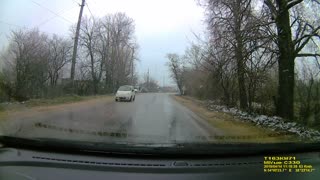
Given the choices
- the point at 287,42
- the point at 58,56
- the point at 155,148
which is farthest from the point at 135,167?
the point at 58,56

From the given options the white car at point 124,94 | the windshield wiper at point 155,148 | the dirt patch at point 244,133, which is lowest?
the dirt patch at point 244,133

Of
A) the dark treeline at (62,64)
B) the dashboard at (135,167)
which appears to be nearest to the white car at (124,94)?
the dark treeline at (62,64)

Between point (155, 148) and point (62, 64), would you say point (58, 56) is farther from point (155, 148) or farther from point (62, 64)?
point (155, 148)

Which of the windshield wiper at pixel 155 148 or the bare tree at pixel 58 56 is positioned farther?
the bare tree at pixel 58 56

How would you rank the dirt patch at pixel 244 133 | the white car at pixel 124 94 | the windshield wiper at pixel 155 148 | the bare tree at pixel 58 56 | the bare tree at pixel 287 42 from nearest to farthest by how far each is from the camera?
the windshield wiper at pixel 155 148 → the dirt patch at pixel 244 133 → the bare tree at pixel 287 42 → the white car at pixel 124 94 → the bare tree at pixel 58 56

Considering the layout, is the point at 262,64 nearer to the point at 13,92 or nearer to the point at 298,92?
the point at 298,92

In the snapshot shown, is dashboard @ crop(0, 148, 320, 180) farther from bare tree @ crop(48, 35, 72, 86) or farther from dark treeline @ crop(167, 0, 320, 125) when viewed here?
bare tree @ crop(48, 35, 72, 86)

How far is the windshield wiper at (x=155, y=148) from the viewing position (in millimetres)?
4984

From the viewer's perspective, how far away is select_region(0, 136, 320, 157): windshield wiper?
498cm

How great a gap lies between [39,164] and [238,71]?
1635 cm

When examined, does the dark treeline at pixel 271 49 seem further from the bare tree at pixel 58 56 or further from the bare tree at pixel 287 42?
the bare tree at pixel 58 56

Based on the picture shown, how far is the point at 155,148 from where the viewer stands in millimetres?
5008

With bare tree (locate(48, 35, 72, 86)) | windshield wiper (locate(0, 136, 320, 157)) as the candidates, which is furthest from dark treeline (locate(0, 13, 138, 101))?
windshield wiper (locate(0, 136, 320, 157))

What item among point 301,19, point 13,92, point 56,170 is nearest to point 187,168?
point 56,170
